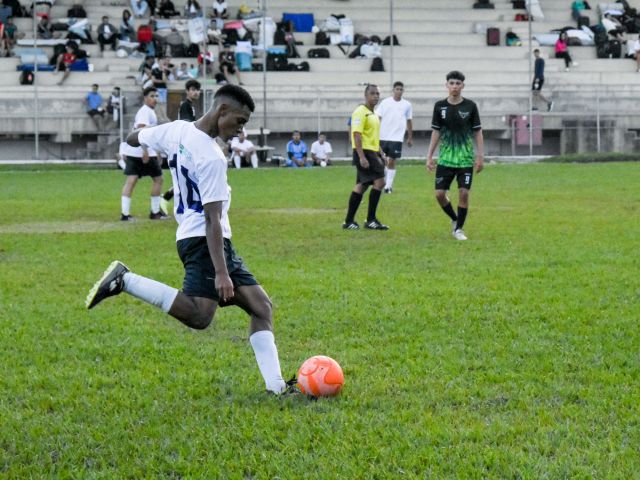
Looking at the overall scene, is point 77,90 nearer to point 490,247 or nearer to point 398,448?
point 490,247

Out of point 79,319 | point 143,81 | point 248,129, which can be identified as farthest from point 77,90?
point 79,319

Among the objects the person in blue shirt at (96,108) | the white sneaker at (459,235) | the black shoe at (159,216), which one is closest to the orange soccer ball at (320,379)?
the white sneaker at (459,235)

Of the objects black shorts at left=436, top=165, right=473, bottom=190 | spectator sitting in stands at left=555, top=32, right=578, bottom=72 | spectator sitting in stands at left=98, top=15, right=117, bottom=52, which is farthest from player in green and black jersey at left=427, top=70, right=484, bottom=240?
spectator sitting in stands at left=555, top=32, right=578, bottom=72

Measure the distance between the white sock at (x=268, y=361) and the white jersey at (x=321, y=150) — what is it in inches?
1121

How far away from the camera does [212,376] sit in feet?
22.3

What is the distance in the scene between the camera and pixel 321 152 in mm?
34719

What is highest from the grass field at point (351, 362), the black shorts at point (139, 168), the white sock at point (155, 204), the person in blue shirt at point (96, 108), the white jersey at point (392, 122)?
the person in blue shirt at point (96, 108)

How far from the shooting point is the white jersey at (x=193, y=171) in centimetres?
593

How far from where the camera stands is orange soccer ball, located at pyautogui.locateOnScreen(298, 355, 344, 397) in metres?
6.26

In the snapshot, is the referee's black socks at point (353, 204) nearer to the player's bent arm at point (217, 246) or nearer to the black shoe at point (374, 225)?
the black shoe at point (374, 225)

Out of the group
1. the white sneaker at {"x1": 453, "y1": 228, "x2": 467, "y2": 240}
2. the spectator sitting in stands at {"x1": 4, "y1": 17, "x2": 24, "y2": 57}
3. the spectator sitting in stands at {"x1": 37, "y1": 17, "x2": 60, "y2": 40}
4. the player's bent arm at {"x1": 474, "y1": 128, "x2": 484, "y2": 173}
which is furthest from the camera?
the spectator sitting in stands at {"x1": 37, "y1": 17, "x2": 60, "y2": 40}

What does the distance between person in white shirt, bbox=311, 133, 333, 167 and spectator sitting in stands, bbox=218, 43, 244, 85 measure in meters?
4.57

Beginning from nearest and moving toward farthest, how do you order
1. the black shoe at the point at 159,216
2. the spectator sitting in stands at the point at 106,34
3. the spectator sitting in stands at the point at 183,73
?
the black shoe at the point at 159,216
the spectator sitting in stands at the point at 183,73
the spectator sitting in stands at the point at 106,34

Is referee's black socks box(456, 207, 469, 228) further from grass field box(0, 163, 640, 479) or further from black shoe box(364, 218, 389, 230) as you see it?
black shoe box(364, 218, 389, 230)
